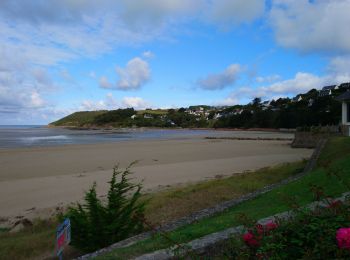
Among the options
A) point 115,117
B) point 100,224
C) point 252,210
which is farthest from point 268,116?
point 100,224

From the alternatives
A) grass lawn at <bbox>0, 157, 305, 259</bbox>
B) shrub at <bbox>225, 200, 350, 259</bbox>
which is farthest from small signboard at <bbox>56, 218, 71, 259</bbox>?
grass lawn at <bbox>0, 157, 305, 259</bbox>

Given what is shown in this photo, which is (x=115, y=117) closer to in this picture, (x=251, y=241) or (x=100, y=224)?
(x=100, y=224)

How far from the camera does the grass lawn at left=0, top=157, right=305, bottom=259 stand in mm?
8148

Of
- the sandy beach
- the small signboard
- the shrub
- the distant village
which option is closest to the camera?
the shrub

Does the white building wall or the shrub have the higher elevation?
the white building wall

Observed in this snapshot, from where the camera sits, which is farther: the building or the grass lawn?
the building

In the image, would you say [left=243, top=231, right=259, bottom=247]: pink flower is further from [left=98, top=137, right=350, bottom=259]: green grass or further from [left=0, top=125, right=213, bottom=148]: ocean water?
[left=0, top=125, right=213, bottom=148]: ocean water

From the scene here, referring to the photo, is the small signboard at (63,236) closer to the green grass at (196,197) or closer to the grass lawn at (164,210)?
the grass lawn at (164,210)

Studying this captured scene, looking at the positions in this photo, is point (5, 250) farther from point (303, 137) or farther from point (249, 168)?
point (303, 137)

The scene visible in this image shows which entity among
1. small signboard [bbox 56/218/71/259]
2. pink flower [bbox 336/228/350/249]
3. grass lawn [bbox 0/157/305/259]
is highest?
pink flower [bbox 336/228/350/249]

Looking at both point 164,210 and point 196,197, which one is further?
point 196,197

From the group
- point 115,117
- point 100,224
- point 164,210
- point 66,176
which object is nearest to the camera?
point 100,224

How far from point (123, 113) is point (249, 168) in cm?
16187

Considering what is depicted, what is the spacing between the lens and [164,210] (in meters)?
10.8
